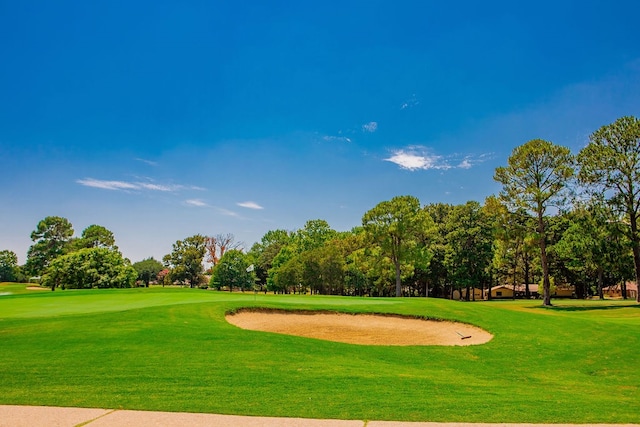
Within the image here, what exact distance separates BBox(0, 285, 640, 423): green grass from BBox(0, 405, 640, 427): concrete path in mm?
415

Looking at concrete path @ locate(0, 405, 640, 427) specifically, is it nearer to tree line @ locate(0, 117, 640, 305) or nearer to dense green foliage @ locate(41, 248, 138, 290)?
tree line @ locate(0, 117, 640, 305)

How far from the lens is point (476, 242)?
69250 mm

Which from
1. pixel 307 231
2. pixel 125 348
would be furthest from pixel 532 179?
pixel 307 231

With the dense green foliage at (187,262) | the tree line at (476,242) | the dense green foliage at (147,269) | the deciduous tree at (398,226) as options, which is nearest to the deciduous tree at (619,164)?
the tree line at (476,242)

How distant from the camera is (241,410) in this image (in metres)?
6.76

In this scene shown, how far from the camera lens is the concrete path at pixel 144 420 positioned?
5859 millimetres

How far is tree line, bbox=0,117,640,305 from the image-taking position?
35.7m

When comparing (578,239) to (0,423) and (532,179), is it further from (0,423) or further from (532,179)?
(0,423)

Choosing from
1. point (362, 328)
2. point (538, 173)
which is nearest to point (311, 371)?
point (362, 328)

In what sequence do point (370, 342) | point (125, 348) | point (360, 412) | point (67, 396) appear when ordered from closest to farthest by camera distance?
point (360, 412) → point (67, 396) → point (125, 348) → point (370, 342)

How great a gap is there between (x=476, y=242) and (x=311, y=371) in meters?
→ 65.0

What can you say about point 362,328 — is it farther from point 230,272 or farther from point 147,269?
point 147,269

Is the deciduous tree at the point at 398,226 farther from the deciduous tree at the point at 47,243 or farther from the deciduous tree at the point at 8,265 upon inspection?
the deciduous tree at the point at 8,265

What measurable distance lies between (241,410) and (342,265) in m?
60.6
